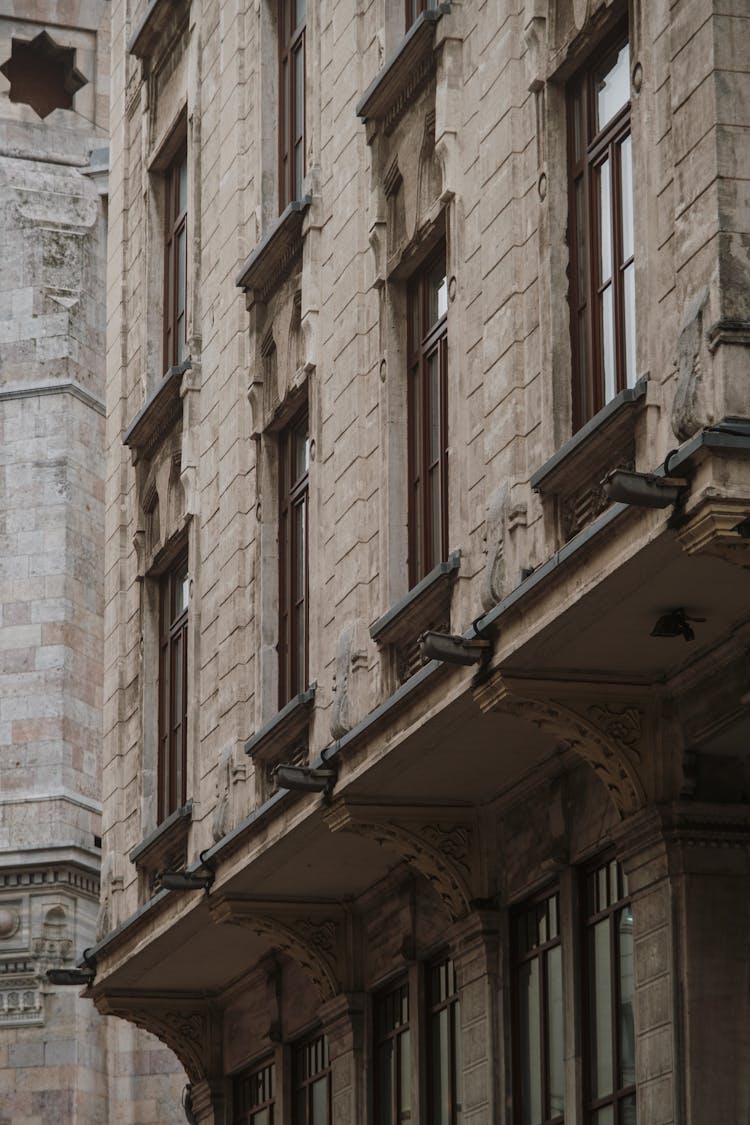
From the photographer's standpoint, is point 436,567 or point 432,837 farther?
point 432,837

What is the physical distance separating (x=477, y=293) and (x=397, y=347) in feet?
7.42

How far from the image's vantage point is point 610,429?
61.3 ft

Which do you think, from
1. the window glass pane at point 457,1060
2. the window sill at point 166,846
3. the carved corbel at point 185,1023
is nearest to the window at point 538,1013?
the window glass pane at point 457,1060

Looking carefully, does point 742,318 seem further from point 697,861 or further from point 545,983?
point 545,983

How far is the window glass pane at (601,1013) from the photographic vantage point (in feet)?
67.5

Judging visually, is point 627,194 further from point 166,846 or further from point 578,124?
point 166,846

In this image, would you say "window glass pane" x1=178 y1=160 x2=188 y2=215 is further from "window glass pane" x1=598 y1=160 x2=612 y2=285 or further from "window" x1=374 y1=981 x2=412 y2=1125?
"window glass pane" x1=598 y1=160 x2=612 y2=285

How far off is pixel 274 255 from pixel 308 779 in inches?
234

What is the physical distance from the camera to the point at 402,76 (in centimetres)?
2377

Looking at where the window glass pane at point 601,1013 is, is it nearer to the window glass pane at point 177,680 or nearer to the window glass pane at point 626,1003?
the window glass pane at point 626,1003

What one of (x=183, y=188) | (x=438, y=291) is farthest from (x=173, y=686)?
(x=438, y=291)

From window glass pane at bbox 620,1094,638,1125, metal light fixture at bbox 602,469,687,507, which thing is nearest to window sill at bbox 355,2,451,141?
metal light fixture at bbox 602,469,687,507

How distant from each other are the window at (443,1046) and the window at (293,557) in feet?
10.4

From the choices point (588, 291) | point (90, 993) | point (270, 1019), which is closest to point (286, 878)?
point (270, 1019)
